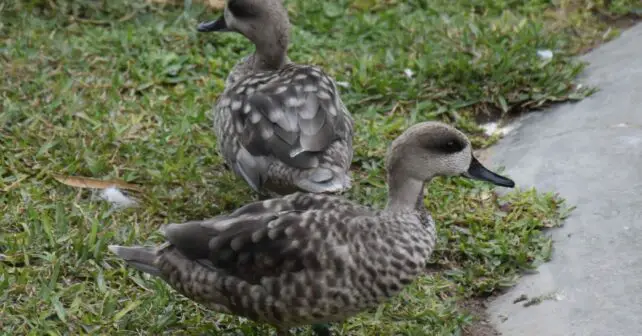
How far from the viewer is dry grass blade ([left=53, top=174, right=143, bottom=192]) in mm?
5617

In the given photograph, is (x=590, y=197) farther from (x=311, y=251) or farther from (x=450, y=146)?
(x=311, y=251)

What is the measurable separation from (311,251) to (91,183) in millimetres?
1912

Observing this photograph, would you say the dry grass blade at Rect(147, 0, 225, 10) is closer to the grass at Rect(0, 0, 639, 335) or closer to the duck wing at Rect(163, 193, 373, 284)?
the grass at Rect(0, 0, 639, 335)

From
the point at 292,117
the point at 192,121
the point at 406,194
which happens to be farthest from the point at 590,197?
the point at 192,121

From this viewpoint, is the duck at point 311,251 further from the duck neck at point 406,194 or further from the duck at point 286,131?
the duck at point 286,131

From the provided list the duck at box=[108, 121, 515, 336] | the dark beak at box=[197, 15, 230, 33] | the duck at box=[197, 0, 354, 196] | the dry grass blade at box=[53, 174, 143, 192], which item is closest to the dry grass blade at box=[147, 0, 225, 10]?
the dark beak at box=[197, 15, 230, 33]

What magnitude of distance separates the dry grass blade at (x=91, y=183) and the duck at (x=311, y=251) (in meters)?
1.19

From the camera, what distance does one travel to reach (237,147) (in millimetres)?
5348

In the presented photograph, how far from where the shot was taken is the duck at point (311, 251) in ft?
13.5

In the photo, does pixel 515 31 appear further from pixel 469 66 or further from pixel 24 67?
pixel 24 67

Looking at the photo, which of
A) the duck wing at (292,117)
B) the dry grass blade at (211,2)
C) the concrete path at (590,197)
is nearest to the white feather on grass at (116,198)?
the duck wing at (292,117)

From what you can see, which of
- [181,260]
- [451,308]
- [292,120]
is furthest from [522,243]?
[181,260]

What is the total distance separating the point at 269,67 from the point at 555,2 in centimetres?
265

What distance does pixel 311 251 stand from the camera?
163 inches
